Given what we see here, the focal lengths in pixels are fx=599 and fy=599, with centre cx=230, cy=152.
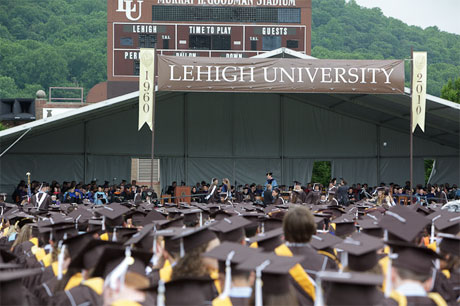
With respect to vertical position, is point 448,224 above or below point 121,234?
above

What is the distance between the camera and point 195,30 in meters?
29.7

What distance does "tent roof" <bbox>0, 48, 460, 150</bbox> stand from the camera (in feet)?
62.5

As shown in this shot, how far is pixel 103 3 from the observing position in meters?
67.8

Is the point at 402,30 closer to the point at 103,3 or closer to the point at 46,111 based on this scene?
the point at 103,3

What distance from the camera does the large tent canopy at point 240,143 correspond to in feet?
79.4

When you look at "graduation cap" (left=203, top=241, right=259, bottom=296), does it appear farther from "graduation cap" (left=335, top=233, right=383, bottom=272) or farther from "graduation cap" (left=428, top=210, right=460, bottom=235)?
"graduation cap" (left=428, top=210, right=460, bottom=235)

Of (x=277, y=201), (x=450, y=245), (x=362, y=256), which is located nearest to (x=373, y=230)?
(x=450, y=245)

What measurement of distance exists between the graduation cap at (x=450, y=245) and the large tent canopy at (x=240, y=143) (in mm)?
18886

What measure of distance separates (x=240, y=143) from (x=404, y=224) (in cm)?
2066

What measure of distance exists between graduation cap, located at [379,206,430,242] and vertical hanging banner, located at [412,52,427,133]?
1111cm

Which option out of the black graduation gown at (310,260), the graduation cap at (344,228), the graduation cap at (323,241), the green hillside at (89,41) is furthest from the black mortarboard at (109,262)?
the green hillside at (89,41)

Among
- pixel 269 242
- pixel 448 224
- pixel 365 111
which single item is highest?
pixel 365 111

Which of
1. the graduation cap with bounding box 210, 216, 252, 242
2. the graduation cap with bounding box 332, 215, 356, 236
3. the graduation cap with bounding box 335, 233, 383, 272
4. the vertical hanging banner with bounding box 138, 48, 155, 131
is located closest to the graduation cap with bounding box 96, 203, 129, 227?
the graduation cap with bounding box 210, 216, 252, 242

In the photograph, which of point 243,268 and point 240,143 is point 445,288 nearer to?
point 243,268
